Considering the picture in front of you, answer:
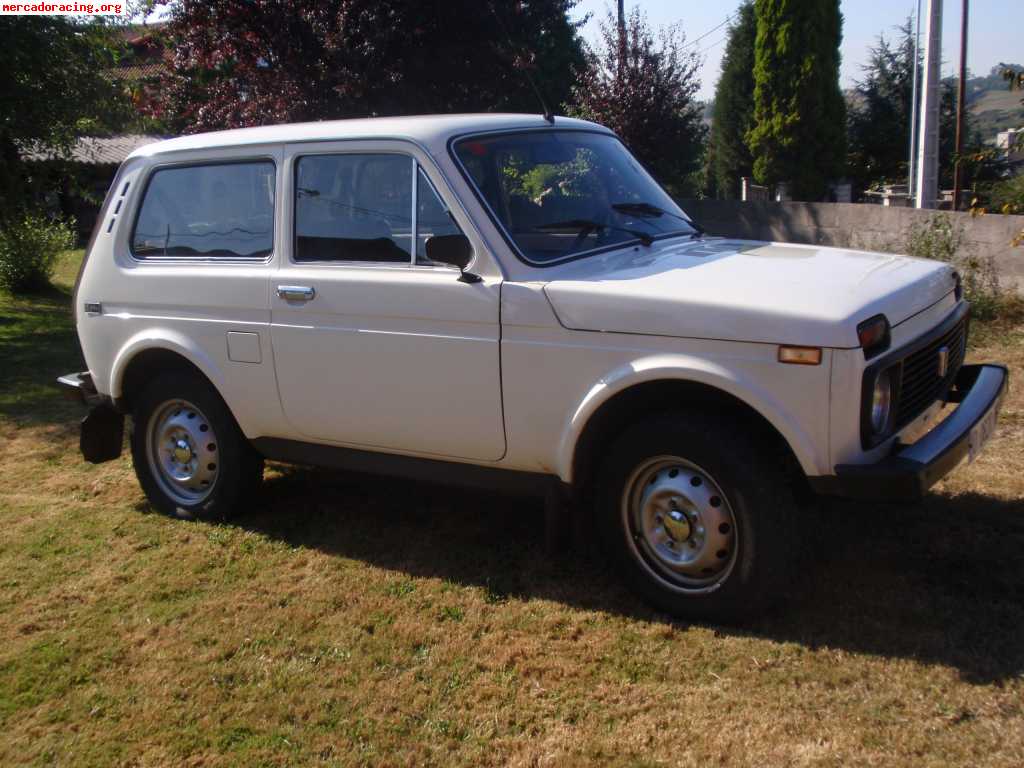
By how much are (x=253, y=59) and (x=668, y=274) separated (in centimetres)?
908

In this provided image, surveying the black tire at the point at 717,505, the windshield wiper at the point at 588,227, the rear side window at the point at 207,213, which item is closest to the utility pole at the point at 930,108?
the windshield wiper at the point at 588,227

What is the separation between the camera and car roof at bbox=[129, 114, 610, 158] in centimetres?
457

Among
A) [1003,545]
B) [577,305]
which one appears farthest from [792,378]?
[1003,545]

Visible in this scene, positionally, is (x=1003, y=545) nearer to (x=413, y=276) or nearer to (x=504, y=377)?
(x=504, y=377)

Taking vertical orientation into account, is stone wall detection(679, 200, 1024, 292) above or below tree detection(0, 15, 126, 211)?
below

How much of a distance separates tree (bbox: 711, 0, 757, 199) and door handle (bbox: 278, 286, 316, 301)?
89.9ft

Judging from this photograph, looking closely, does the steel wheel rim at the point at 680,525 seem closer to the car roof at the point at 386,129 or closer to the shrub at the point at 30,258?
the car roof at the point at 386,129

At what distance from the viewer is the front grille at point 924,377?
384 centimetres

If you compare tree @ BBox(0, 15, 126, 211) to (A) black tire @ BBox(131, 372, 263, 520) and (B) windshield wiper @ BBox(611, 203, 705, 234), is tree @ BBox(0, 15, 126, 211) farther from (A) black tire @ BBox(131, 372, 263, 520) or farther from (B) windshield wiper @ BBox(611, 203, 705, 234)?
(B) windshield wiper @ BBox(611, 203, 705, 234)

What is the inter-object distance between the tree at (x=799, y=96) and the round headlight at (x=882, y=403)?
1960cm

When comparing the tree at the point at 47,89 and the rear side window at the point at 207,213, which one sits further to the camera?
the tree at the point at 47,89

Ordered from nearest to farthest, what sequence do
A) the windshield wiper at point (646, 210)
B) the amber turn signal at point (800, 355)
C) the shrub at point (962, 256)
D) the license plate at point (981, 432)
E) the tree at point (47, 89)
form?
the amber turn signal at point (800, 355) → the license plate at point (981, 432) → the windshield wiper at point (646, 210) → the shrub at point (962, 256) → the tree at point (47, 89)

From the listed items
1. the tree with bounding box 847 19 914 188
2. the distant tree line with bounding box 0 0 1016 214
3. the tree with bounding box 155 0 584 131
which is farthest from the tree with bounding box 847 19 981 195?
the tree with bounding box 155 0 584 131

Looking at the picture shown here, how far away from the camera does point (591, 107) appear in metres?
15.6
